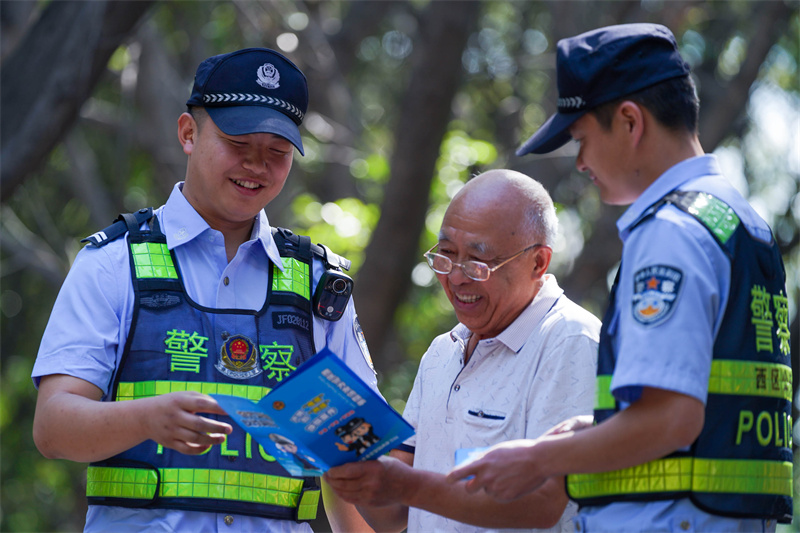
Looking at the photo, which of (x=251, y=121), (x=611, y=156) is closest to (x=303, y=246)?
(x=251, y=121)

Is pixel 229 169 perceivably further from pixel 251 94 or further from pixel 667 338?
pixel 667 338

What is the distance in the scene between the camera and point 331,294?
3.25 meters

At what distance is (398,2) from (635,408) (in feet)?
33.4

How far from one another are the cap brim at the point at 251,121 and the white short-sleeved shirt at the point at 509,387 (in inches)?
39.4

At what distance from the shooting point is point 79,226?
13.4m

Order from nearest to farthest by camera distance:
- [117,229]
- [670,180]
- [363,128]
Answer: [670,180] < [117,229] < [363,128]

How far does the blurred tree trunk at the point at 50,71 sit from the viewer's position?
629cm

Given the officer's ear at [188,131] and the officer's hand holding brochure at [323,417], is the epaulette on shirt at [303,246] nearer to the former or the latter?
the officer's ear at [188,131]

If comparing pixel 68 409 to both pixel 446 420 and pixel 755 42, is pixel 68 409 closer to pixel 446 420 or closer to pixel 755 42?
pixel 446 420

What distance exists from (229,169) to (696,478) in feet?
5.66

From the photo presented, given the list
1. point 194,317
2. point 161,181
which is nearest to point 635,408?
point 194,317

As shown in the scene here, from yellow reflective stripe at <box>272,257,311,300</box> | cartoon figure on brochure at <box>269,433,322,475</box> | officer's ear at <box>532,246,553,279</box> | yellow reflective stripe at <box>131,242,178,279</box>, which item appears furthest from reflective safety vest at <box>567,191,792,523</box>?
yellow reflective stripe at <box>131,242,178,279</box>

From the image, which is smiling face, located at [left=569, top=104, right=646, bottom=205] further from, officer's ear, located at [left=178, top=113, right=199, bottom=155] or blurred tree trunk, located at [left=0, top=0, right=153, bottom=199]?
blurred tree trunk, located at [left=0, top=0, right=153, bottom=199]

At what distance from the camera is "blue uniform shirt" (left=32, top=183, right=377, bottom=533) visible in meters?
2.84
